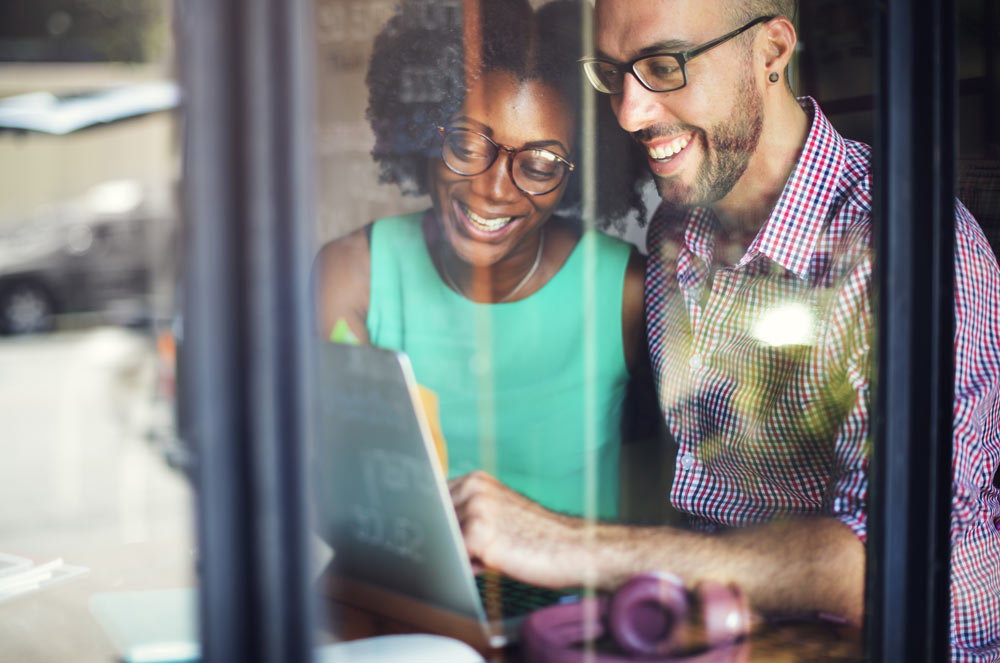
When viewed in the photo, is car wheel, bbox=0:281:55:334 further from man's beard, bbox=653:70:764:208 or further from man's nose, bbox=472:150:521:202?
man's beard, bbox=653:70:764:208

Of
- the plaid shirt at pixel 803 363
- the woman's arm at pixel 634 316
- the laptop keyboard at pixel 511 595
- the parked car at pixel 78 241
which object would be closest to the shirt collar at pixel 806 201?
the plaid shirt at pixel 803 363

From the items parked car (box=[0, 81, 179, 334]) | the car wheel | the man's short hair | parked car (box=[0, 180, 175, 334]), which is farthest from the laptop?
the car wheel

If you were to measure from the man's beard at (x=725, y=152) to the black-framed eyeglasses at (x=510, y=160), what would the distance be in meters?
0.21

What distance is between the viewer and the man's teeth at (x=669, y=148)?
167 centimetres

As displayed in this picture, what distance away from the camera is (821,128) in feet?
5.17

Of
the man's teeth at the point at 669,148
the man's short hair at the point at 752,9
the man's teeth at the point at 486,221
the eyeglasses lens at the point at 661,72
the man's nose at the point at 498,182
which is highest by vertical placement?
the man's short hair at the point at 752,9

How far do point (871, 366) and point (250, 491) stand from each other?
86 centimetres

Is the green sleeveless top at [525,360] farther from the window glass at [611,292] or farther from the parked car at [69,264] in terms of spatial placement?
the parked car at [69,264]

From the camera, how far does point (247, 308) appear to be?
2.47 ft

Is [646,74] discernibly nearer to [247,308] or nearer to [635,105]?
[635,105]

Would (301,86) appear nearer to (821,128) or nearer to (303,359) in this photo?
(303,359)

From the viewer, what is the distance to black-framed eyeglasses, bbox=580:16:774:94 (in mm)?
1596

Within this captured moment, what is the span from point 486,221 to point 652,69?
426 millimetres

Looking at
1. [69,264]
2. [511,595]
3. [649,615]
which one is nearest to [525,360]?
[511,595]
